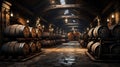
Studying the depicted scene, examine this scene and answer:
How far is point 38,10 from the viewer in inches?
782

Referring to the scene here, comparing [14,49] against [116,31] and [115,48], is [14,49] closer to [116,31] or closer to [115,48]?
[115,48]

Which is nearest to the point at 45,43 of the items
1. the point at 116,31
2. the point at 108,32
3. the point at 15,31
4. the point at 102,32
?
the point at 15,31

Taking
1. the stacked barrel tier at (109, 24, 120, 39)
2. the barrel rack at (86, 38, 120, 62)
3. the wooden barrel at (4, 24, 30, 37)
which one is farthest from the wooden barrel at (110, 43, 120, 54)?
the wooden barrel at (4, 24, 30, 37)

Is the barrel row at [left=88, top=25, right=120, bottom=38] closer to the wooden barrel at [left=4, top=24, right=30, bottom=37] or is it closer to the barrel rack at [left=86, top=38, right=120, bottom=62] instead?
the barrel rack at [left=86, top=38, right=120, bottom=62]

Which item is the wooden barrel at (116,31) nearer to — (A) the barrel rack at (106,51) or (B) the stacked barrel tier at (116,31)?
(B) the stacked barrel tier at (116,31)

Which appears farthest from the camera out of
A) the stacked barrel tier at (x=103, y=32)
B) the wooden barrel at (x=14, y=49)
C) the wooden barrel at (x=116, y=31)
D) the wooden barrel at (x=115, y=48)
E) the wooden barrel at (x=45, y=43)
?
the wooden barrel at (x=45, y=43)

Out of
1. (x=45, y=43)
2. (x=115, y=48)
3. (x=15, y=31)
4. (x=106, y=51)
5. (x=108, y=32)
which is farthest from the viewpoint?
(x=45, y=43)

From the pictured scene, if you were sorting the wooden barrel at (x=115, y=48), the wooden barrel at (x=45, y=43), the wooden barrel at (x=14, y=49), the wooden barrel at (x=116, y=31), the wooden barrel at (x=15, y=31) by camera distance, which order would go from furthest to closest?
the wooden barrel at (x=45, y=43) < the wooden barrel at (x=15, y=31) < the wooden barrel at (x=14, y=49) < the wooden barrel at (x=116, y=31) < the wooden barrel at (x=115, y=48)

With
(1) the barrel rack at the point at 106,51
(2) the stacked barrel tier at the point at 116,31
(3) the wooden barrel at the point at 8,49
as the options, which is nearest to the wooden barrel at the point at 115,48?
(1) the barrel rack at the point at 106,51

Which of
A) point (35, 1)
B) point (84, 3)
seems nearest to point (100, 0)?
point (84, 3)

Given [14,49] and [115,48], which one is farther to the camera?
[14,49]

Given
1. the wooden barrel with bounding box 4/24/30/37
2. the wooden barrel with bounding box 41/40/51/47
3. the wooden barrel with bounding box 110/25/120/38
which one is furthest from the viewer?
the wooden barrel with bounding box 41/40/51/47

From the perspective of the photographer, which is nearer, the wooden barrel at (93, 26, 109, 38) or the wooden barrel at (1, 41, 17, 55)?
the wooden barrel at (1, 41, 17, 55)

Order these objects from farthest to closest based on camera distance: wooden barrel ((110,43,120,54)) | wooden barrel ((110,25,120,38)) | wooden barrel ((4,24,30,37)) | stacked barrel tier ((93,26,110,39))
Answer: wooden barrel ((4,24,30,37)) → stacked barrel tier ((93,26,110,39)) → wooden barrel ((110,25,120,38)) → wooden barrel ((110,43,120,54))
